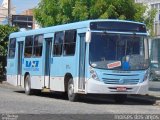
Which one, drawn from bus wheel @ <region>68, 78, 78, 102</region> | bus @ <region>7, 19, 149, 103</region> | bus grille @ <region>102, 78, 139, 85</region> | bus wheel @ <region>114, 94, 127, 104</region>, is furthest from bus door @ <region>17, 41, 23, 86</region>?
bus grille @ <region>102, 78, 139, 85</region>

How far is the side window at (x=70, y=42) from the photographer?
74.9 feet

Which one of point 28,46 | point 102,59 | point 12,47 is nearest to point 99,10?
point 28,46

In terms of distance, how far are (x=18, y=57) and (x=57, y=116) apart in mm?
14152

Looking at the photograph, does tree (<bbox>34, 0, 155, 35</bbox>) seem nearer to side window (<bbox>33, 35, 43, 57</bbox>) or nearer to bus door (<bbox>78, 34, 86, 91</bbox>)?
side window (<bbox>33, 35, 43, 57</bbox>)

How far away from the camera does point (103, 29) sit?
71.3ft

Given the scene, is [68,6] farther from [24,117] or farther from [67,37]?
[24,117]

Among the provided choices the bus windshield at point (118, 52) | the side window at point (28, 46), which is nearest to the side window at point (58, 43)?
the bus windshield at point (118, 52)

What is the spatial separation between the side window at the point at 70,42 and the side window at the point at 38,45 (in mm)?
3140

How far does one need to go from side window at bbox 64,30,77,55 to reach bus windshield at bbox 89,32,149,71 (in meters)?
1.51

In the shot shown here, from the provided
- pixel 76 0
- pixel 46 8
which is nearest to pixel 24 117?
pixel 76 0

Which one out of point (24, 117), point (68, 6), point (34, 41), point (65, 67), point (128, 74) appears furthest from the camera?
point (68, 6)

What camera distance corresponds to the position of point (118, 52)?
2161cm

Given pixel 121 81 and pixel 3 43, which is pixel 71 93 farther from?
pixel 3 43

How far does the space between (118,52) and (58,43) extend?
12.1ft
